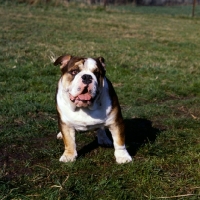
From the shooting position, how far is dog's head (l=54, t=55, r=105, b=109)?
10.9 feet

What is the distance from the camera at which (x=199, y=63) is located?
10703mm

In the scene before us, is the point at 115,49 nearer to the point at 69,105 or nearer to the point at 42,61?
the point at 42,61

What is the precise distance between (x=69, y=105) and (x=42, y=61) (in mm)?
5685

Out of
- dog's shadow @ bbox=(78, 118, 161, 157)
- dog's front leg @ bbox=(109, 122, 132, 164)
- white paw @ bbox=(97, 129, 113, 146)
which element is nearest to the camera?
dog's front leg @ bbox=(109, 122, 132, 164)

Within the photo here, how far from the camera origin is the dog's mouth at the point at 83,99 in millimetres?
3361

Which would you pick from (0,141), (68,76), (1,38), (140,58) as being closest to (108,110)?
(68,76)

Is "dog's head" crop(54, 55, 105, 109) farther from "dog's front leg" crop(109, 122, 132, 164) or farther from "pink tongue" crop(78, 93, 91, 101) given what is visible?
"dog's front leg" crop(109, 122, 132, 164)

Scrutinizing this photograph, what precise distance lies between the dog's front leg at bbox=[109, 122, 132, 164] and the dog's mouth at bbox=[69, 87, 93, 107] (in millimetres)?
445

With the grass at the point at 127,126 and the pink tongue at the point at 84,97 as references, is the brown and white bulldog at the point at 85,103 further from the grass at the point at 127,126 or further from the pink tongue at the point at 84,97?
the grass at the point at 127,126

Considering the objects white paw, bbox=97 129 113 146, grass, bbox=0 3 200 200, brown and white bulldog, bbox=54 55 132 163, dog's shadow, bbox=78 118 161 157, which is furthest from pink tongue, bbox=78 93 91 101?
white paw, bbox=97 129 113 146

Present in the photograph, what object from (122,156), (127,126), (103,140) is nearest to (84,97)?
(122,156)

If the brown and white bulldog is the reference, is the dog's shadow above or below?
below

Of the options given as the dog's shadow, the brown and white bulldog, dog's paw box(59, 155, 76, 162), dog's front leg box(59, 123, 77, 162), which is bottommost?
A: the dog's shadow

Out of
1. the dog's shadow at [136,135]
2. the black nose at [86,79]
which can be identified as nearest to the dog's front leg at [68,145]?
the dog's shadow at [136,135]
